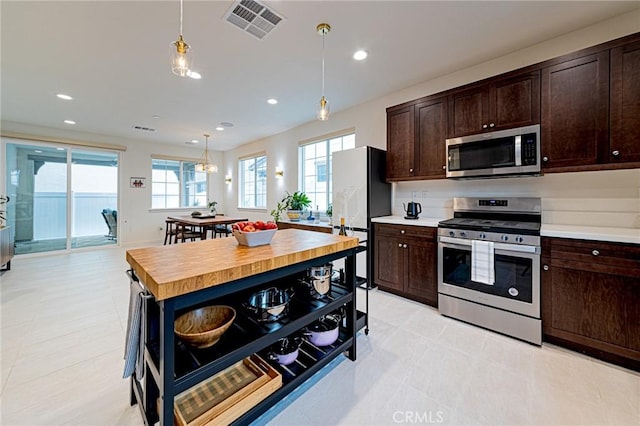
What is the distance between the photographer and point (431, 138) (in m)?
3.01

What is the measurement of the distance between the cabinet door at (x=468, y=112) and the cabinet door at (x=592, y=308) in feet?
4.84

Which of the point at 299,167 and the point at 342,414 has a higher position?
the point at 299,167

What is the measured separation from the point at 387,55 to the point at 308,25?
962 mm

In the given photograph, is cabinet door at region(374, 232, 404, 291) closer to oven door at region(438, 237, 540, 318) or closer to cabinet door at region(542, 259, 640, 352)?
oven door at region(438, 237, 540, 318)

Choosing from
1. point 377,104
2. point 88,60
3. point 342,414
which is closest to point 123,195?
point 88,60

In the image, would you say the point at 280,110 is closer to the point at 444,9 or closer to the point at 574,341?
the point at 444,9

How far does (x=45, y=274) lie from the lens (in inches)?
160

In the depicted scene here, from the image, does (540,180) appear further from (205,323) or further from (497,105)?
(205,323)

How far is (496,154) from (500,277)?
121 centimetres

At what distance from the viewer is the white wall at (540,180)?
85.2 inches

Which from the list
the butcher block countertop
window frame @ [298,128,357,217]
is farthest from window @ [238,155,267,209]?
the butcher block countertop

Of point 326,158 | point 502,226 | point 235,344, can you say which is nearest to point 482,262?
point 502,226

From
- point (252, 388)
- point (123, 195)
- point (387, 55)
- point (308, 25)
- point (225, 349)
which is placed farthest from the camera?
point (123, 195)

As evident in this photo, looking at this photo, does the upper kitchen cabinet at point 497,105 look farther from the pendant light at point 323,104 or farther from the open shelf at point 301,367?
the open shelf at point 301,367
